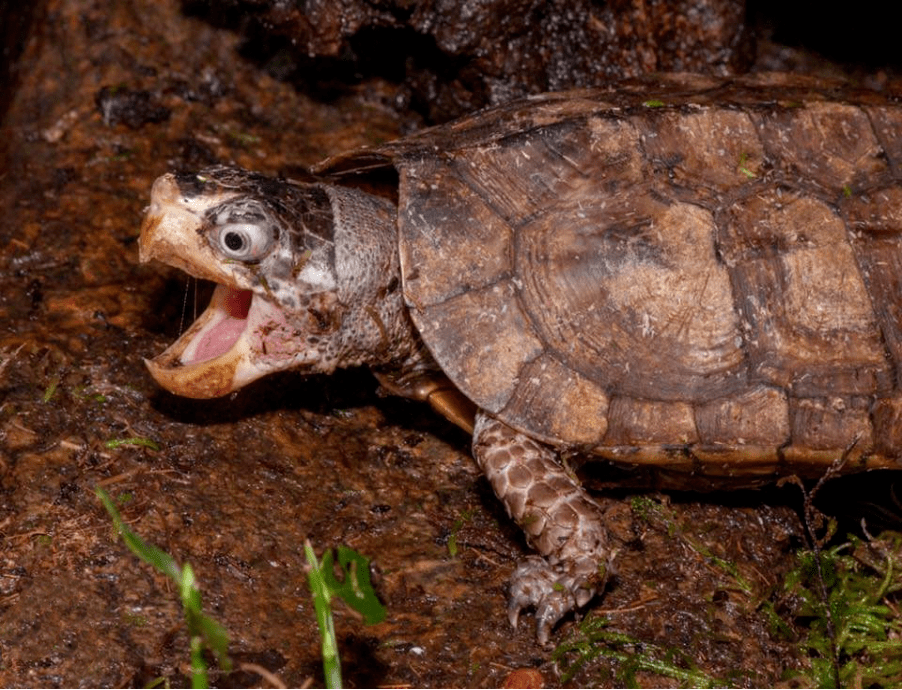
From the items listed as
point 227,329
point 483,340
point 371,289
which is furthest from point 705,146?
point 227,329

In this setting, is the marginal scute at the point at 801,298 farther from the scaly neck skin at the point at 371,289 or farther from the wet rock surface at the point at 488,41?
the wet rock surface at the point at 488,41

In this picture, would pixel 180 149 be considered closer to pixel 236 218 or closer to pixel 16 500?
pixel 236 218

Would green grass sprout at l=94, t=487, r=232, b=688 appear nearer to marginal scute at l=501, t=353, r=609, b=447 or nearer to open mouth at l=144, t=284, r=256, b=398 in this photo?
open mouth at l=144, t=284, r=256, b=398

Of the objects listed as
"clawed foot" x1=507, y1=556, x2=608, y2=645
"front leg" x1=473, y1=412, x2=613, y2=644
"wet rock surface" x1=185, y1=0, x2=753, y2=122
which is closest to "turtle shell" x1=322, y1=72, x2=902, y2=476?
"front leg" x1=473, y1=412, x2=613, y2=644

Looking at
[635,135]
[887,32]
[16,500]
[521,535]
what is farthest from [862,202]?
[16,500]

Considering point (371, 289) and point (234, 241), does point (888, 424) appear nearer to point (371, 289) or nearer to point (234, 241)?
point (371, 289)

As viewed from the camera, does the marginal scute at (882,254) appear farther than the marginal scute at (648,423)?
Yes

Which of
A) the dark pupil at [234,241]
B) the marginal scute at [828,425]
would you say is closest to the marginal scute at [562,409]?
the marginal scute at [828,425]
